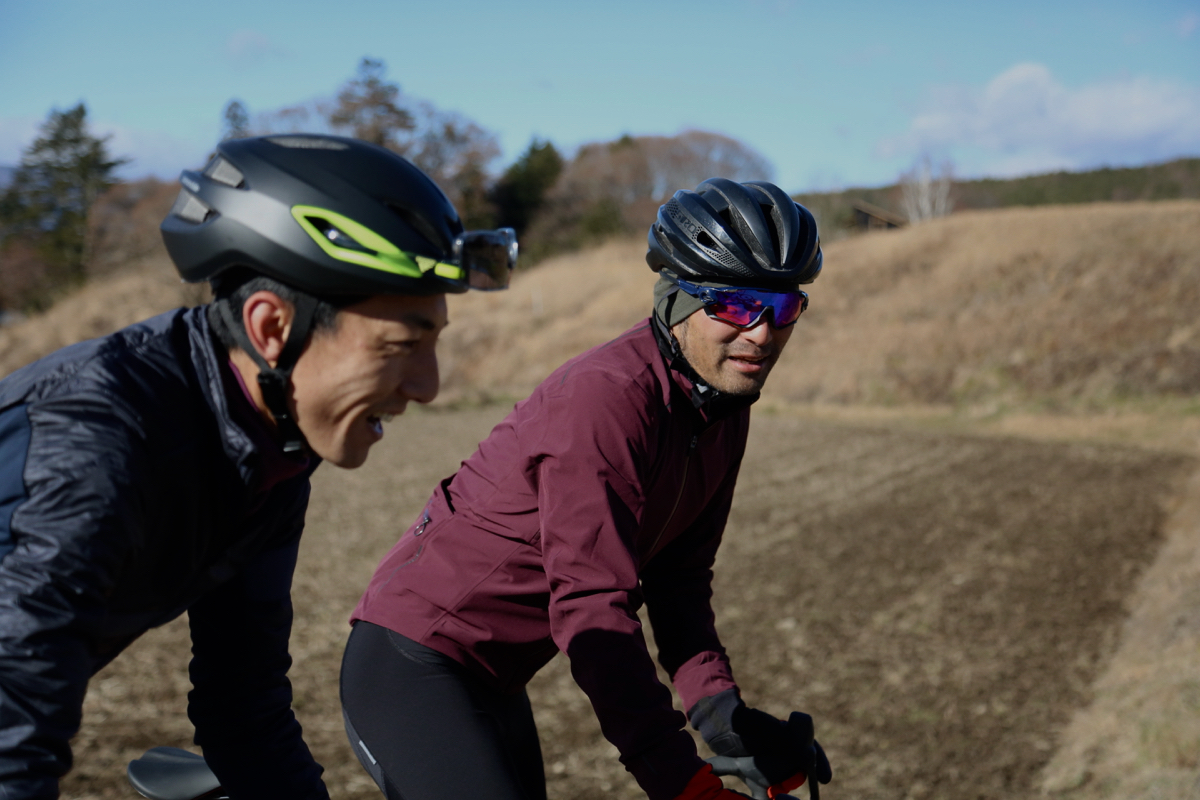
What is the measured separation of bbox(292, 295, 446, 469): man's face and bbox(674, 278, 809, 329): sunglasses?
0.97m

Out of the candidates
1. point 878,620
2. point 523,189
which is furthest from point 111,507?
point 523,189

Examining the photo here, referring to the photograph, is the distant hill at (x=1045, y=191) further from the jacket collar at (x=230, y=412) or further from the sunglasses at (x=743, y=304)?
the jacket collar at (x=230, y=412)

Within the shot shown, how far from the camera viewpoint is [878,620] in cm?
712

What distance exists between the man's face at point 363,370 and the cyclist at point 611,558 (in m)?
0.47

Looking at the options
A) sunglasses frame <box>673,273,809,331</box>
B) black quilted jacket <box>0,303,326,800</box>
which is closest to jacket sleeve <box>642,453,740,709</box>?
sunglasses frame <box>673,273,809,331</box>

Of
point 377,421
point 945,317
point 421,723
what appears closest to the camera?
point 377,421

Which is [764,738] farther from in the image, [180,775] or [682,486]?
[180,775]

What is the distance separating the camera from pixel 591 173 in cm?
5066

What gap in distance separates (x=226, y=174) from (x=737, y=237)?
1.36 metres

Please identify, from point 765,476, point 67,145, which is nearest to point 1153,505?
point 765,476

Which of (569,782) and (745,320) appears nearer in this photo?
(745,320)

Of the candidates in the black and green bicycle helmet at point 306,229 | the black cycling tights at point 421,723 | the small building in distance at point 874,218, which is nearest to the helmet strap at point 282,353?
the black and green bicycle helmet at point 306,229

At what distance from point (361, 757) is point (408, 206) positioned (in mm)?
1312

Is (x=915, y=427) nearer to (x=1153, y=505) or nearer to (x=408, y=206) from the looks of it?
(x=1153, y=505)
